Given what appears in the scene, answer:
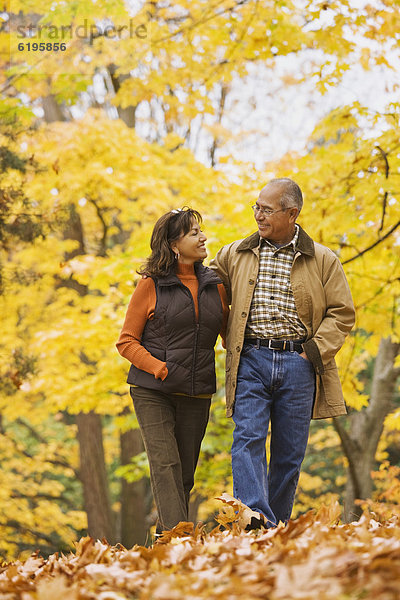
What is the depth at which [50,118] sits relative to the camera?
1200 centimetres

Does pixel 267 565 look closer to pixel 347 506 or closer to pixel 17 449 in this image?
pixel 347 506

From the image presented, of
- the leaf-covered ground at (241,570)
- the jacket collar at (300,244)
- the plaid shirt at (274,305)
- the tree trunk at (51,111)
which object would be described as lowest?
the leaf-covered ground at (241,570)

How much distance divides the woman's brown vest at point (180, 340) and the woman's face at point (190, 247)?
0.16 metres

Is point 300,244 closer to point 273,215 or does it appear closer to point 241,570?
point 273,215

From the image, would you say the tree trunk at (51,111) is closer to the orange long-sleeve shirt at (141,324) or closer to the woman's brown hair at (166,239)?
the woman's brown hair at (166,239)

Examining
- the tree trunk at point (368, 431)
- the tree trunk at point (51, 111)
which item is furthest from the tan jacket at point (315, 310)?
the tree trunk at point (51, 111)

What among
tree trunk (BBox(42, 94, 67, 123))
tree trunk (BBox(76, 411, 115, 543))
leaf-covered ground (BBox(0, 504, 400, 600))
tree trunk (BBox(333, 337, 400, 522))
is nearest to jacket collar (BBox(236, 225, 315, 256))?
leaf-covered ground (BBox(0, 504, 400, 600))

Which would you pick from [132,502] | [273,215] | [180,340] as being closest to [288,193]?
[273,215]

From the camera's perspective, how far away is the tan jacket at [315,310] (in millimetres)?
3662

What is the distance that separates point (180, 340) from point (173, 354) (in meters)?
0.09

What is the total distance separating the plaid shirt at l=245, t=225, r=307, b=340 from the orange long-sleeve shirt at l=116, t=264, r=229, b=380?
36 centimetres

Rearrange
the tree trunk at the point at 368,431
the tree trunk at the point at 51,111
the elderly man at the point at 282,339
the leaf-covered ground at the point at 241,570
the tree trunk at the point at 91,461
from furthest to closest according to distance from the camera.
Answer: the tree trunk at the point at 51,111 < the tree trunk at the point at 91,461 < the tree trunk at the point at 368,431 < the elderly man at the point at 282,339 < the leaf-covered ground at the point at 241,570

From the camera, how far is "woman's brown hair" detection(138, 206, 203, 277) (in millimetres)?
3729

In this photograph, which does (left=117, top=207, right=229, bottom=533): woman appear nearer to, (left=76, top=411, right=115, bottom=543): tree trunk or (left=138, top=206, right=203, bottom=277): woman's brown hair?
(left=138, top=206, right=203, bottom=277): woman's brown hair
